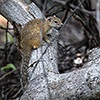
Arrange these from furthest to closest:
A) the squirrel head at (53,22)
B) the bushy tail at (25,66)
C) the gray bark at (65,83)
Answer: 1. the squirrel head at (53,22)
2. the bushy tail at (25,66)
3. the gray bark at (65,83)

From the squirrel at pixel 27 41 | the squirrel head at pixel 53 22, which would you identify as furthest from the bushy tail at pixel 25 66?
the squirrel head at pixel 53 22

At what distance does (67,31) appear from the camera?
8.16 metres

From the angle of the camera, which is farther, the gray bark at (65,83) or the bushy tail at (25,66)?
the bushy tail at (25,66)

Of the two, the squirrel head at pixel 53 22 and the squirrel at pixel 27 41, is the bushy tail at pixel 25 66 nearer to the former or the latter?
the squirrel at pixel 27 41

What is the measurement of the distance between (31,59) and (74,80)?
1.16 meters

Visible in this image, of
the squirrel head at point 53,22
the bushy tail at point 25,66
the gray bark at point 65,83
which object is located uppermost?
the squirrel head at point 53,22

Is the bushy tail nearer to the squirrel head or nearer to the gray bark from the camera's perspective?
the gray bark

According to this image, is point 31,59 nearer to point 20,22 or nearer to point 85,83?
point 20,22

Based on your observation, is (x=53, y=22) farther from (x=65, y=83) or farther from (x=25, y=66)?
(x=65, y=83)

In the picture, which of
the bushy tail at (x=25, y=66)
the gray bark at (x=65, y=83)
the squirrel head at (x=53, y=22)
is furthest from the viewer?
the squirrel head at (x=53, y=22)

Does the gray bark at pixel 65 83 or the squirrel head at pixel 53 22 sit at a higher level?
the squirrel head at pixel 53 22

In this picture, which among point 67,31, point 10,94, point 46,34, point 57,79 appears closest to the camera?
point 57,79

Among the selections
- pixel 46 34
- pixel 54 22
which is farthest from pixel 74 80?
pixel 54 22

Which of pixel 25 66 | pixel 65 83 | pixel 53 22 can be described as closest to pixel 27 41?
pixel 25 66
